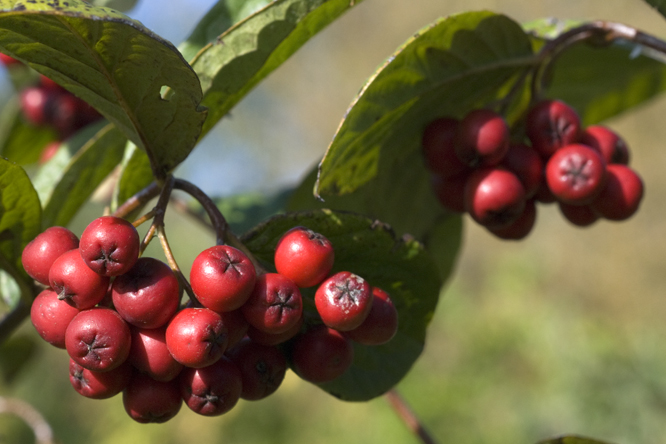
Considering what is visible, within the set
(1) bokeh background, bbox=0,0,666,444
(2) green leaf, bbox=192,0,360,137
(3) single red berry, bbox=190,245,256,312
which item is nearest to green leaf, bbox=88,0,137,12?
(1) bokeh background, bbox=0,0,666,444

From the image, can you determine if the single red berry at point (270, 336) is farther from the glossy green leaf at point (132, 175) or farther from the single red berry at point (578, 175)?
the single red berry at point (578, 175)

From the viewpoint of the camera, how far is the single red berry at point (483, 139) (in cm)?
109

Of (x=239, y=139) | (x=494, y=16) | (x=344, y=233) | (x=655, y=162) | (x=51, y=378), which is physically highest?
(x=494, y=16)

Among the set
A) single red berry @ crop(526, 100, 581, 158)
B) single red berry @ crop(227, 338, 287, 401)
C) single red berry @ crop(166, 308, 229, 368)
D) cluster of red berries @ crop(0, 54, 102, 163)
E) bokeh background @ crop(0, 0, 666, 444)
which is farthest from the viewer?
bokeh background @ crop(0, 0, 666, 444)

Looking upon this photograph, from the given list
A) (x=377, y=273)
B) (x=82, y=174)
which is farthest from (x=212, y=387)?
(x=82, y=174)

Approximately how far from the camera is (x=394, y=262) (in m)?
1.04

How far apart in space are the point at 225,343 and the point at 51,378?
9.35m

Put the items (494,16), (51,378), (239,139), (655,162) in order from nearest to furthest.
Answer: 1. (494,16)
2. (655,162)
3. (51,378)
4. (239,139)

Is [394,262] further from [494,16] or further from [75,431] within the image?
[75,431]

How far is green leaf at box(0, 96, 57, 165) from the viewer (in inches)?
76.4

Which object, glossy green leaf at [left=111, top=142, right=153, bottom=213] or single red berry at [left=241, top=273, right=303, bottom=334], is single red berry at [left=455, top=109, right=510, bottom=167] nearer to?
single red berry at [left=241, top=273, right=303, bottom=334]

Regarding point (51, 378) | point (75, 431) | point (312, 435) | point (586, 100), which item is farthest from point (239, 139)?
point (586, 100)

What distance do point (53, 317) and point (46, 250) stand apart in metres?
0.10

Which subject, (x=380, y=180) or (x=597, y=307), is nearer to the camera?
(x=380, y=180)
